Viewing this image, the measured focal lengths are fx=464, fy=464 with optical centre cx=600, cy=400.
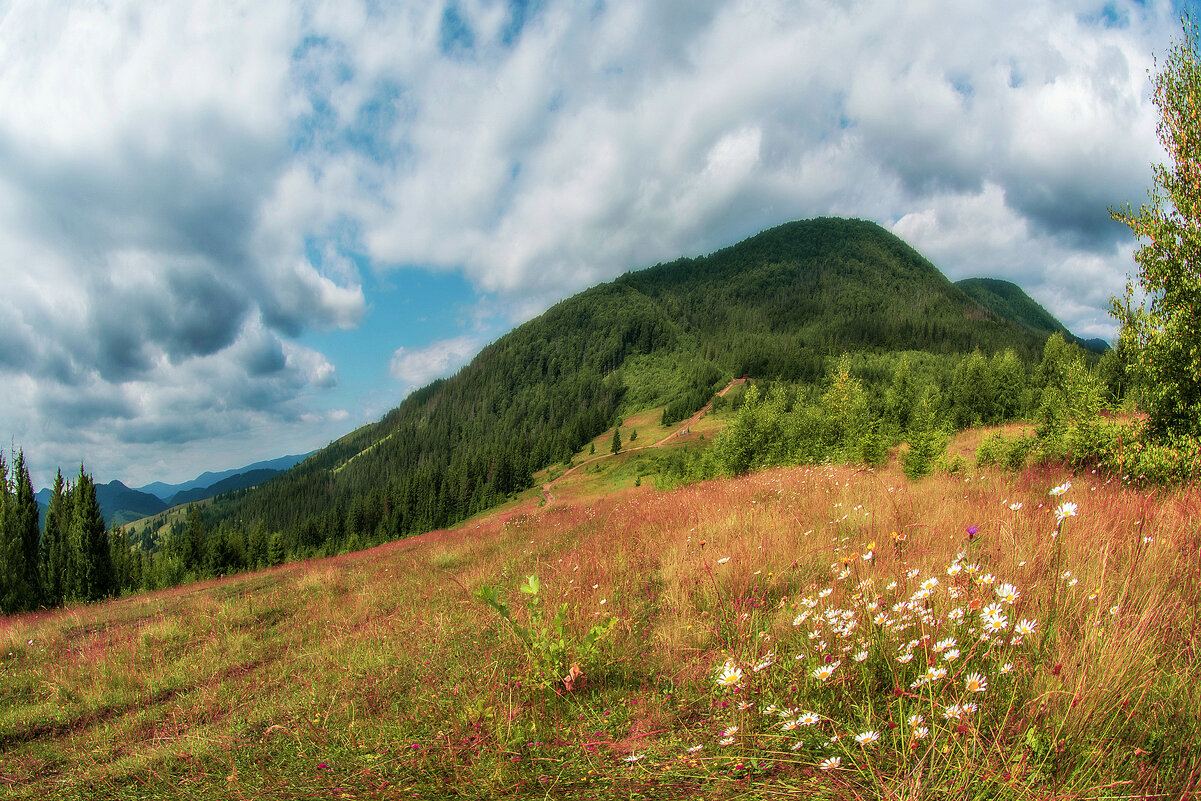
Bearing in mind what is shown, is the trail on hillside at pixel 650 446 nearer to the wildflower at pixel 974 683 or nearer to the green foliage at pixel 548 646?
the green foliage at pixel 548 646

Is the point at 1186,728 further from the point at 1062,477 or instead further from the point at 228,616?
the point at 228,616

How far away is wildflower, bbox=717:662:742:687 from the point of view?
8.03 feet

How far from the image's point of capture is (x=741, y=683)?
8.05ft

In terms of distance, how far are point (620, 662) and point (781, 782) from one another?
5.44ft

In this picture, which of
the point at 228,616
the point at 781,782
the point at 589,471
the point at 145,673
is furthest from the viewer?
the point at 589,471

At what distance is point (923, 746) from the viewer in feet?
5.98

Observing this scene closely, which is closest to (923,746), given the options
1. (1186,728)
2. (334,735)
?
(1186,728)

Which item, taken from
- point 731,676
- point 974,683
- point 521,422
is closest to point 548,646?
point 731,676

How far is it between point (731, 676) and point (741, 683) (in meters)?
0.08

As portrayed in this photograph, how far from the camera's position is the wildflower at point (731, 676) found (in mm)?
2447

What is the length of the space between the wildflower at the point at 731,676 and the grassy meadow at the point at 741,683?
7cm

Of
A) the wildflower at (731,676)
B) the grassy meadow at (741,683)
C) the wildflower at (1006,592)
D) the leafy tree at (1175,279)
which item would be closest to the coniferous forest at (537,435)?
the leafy tree at (1175,279)

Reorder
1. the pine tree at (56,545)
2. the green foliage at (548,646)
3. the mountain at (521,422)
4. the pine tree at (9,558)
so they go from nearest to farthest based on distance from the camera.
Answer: the green foliage at (548,646)
the pine tree at (9,558)
the pine tree at (56,545)
the mountain at (521,422)

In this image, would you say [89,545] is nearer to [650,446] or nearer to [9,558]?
[9,558]
